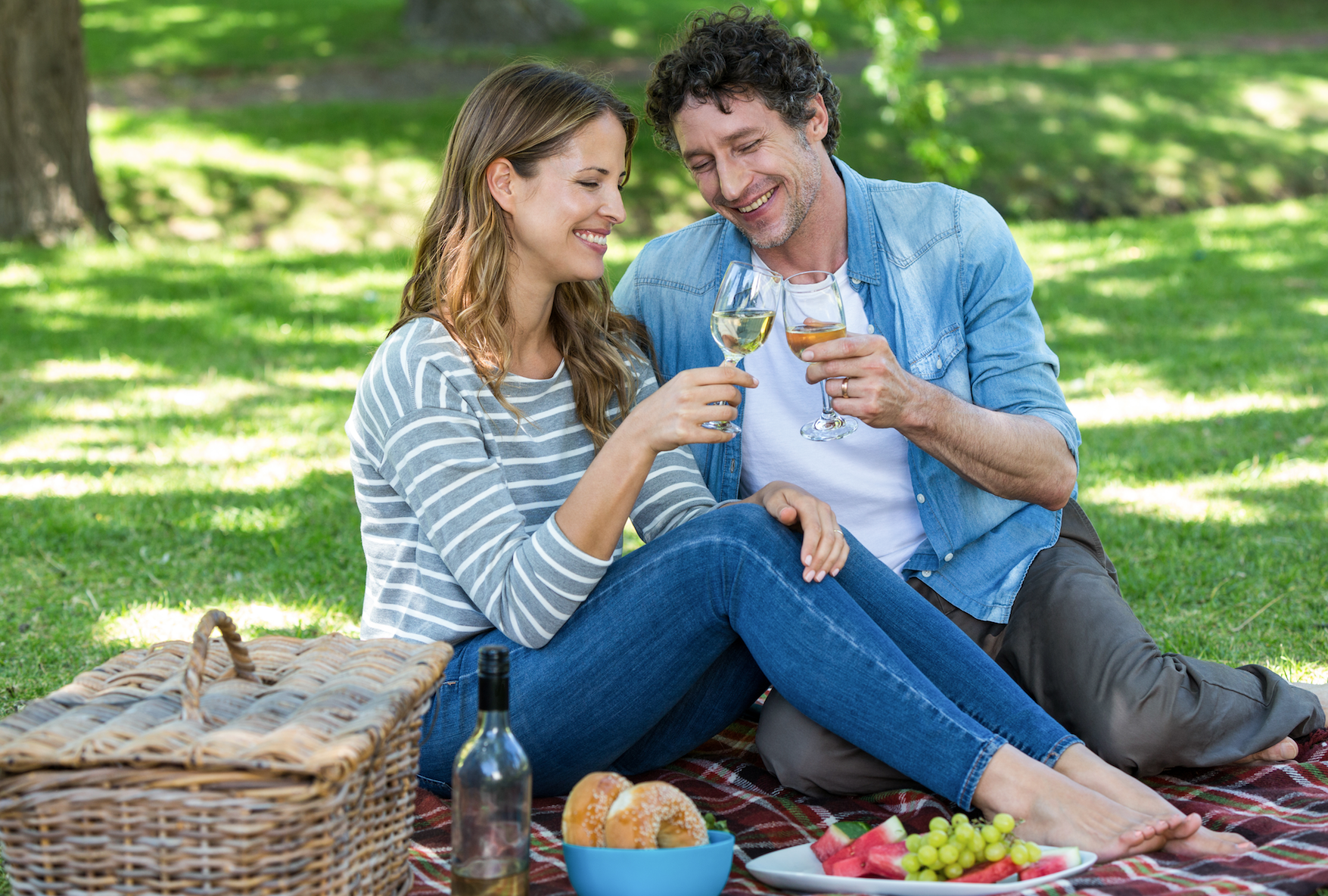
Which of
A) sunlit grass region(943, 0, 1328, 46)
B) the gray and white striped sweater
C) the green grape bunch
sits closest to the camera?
the green grape bunch

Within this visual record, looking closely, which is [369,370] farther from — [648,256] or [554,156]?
[648,256]

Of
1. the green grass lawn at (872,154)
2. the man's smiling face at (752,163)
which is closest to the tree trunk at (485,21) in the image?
the green grass lawn at (872,154)

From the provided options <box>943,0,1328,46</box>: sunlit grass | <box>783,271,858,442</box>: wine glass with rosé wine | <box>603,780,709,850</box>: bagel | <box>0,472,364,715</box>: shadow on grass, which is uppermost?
<box>943,0,1328,46</box>: sunlit grass

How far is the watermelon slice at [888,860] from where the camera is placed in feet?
8.14

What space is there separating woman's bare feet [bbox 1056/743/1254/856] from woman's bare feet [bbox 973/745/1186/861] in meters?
0.01

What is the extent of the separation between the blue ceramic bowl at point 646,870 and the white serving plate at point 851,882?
0.68 ft

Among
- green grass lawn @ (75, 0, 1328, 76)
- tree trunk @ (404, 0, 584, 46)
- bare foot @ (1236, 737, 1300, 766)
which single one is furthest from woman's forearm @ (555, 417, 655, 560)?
tree trunk @ (404, 0, 584, 46)

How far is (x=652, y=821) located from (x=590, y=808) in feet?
0.40

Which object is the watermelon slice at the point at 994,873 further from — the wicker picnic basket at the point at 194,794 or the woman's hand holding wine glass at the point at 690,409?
the wicker picnic basket at the point at 194,794

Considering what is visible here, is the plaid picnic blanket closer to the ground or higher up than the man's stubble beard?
closer to the ground

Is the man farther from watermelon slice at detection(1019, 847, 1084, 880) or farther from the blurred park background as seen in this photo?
the blurred park background

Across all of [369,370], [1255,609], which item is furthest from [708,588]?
[1255,609]

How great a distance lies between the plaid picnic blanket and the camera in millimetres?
2428

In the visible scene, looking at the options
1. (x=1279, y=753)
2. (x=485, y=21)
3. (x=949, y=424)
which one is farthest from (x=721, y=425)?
(x=485, y=21)
